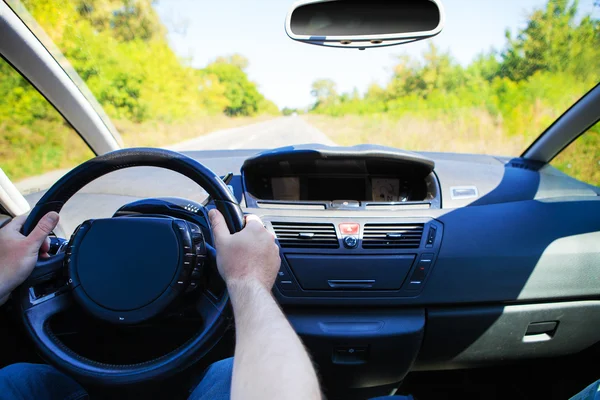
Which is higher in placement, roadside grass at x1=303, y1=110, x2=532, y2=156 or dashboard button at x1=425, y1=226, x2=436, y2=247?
roadside grass at x1=303, y1=110, x2=532, y2=156

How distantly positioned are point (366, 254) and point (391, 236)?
184 millimetres

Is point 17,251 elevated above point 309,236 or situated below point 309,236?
above

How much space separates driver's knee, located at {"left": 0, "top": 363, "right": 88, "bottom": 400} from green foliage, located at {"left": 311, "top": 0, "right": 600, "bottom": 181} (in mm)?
3489

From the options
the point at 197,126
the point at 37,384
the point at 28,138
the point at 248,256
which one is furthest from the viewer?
the point at 197,126

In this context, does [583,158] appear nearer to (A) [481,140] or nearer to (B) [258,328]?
(A) [481,140]

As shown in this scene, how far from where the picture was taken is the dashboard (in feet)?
8.06

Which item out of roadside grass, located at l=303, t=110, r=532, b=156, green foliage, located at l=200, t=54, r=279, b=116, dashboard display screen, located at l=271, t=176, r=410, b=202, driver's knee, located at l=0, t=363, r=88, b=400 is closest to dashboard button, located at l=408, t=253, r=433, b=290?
dashboard display screen, located at l=271, t=176, r=410, b=202

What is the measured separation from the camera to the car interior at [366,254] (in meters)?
1.61

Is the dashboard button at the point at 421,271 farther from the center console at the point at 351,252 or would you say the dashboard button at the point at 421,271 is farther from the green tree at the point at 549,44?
the green tree at the point at 549,44

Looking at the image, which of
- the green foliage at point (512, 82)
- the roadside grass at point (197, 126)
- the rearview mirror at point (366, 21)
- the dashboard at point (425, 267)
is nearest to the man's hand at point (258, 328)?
the dashboard at point (425, 267)

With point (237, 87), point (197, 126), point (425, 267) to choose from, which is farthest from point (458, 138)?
point (237, 87)

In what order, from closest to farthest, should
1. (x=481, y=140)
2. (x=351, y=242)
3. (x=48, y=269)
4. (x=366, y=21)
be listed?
(x=48, y=269) → (x=366, y=21) → (x=351, y=242) → (x=481, y=140)

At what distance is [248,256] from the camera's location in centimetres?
122

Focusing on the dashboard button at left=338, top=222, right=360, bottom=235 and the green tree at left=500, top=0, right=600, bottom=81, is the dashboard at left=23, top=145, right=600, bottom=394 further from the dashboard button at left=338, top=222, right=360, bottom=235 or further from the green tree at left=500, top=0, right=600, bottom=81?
the green tree at left=500, top=0, right=600, bottom=81
